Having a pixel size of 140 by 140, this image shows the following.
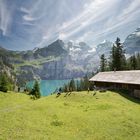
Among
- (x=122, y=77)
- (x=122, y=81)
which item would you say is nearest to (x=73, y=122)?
(x=122, y=81)

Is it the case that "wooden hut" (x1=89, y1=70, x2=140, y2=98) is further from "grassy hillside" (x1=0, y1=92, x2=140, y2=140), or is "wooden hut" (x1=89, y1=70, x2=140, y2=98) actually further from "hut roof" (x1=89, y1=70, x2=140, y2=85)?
"grassy hillside" (x1=0, y1=92, x2=140, y2=140)

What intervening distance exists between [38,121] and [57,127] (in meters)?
3.13

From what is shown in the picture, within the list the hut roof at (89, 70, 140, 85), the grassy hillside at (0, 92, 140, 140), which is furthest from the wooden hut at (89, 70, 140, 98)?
the grassy hillside at (0, 92, 140, 140)

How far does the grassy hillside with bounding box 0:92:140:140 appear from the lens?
2505 centimetres

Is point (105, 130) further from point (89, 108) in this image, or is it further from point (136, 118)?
point (89, 108)

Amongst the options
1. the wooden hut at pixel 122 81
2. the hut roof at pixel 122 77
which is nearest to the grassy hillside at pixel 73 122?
the wooden hut at pixel 122 81

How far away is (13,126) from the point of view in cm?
2628

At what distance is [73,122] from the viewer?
30375 millimetres

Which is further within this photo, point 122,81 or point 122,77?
point 122,77

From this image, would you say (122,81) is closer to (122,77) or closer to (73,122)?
(122,77)

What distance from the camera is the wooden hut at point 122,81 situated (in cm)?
5278

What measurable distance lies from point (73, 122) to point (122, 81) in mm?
29654

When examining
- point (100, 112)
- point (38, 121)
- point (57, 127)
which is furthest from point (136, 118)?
point (38, 121)

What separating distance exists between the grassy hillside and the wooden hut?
1183cm
